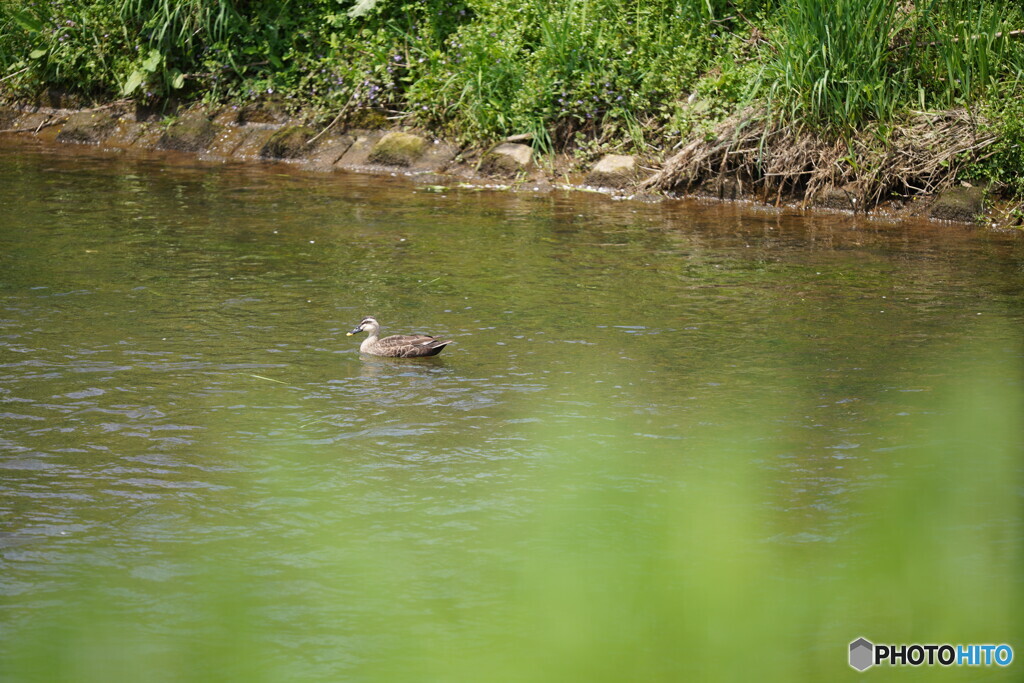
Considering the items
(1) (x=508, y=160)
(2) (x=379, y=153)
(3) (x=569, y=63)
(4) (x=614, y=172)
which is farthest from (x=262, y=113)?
(4) (x=614, y=172)

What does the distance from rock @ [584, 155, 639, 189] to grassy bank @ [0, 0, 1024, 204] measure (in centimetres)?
34

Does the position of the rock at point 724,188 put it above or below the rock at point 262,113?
below

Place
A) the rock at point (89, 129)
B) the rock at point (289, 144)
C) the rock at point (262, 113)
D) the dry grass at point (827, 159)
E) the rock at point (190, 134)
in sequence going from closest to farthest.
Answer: the dry grass at point (827, 159), the rock at point (289, 144), the rock at point (190, 134), the rock at point (262, 113), the rock at point (89, 129)

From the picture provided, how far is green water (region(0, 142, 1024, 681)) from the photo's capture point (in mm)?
4105

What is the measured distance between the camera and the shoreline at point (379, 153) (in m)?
14.2

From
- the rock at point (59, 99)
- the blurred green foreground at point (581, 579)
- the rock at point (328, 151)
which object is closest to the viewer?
the blurred green foreground at point (581, 579)

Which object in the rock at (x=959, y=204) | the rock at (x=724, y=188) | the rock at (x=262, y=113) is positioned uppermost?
the rock at (x=262, y=113)

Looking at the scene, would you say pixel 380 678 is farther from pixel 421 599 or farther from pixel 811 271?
pixel 811 271

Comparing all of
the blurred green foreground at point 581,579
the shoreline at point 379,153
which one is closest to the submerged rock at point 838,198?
the shoreline at point 379,153

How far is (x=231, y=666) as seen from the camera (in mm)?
4258

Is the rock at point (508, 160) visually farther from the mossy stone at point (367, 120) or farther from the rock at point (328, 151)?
the rock at point (328, 151)

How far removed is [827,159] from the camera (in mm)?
14438

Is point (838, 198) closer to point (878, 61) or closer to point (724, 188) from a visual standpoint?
point (724, 188)

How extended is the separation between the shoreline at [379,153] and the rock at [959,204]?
11 mm
